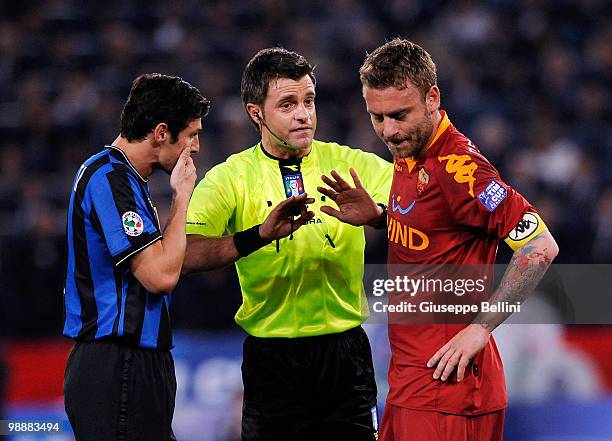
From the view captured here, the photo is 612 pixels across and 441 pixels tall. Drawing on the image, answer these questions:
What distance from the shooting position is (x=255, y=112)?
4.56 metres

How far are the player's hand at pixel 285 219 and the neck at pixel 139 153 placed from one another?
22.2 inches

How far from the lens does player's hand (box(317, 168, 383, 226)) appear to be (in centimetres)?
415

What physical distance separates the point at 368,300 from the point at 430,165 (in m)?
1.04

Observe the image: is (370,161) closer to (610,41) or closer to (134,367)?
(134,367)

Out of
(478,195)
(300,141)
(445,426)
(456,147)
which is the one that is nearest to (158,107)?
(300,141)

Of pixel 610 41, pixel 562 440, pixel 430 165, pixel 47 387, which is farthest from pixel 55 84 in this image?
pixel 430 165

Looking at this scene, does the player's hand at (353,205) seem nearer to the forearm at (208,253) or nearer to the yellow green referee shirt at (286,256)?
the yellow green referee shirt at (286,256)

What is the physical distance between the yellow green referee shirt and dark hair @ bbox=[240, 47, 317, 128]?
1.03 ft

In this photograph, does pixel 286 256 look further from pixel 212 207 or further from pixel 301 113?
pixel 301 113

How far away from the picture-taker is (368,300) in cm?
466

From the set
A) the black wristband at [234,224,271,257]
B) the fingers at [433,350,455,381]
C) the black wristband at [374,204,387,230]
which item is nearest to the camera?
the fingers at [433,350,455,381]

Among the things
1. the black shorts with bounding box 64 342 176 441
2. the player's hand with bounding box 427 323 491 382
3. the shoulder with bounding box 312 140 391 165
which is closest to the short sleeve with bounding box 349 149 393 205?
the shoulder with bounding box 312 140 391 165

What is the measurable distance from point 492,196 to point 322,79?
23.1 ft

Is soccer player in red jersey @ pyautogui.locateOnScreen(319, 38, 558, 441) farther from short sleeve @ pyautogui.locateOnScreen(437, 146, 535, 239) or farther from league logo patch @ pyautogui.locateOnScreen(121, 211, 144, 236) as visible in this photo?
league logo patch @ pyautogui.locateOnScreen(121, 211, 144, 236)
